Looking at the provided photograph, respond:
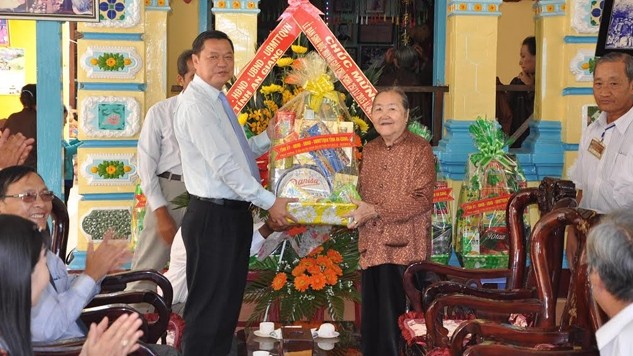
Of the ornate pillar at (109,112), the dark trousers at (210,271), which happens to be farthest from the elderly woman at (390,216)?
the ornate pillar at (109,112)

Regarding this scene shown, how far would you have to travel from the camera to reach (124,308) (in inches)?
114

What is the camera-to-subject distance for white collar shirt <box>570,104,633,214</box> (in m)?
3.70

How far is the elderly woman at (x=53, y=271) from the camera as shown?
2598 mm

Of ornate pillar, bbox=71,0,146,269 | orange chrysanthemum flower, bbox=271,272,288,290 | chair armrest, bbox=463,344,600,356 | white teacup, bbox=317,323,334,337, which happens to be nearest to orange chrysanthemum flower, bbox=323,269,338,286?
orange chrysanthemum flower, bbox=271,272,288,290

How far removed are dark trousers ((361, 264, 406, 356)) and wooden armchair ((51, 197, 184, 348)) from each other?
824mm

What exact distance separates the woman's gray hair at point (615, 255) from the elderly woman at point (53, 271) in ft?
4.58

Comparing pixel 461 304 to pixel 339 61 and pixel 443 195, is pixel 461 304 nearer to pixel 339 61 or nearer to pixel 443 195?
pixel 339 61

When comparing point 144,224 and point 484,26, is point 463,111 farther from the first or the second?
point 144,224

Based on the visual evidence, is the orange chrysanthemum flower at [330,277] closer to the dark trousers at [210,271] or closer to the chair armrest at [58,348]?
the dark trousers at [210,271]

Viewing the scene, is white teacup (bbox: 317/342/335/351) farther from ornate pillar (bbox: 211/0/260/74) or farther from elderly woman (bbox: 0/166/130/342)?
ornate pillar (bbox: 211/0/260/74)

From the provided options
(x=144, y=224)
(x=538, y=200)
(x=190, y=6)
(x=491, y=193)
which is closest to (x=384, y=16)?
A: (x=190, y=6)

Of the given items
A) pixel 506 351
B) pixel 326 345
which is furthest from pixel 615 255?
pixel 326 345

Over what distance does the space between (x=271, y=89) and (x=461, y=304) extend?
1652mm

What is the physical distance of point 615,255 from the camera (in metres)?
2.10
